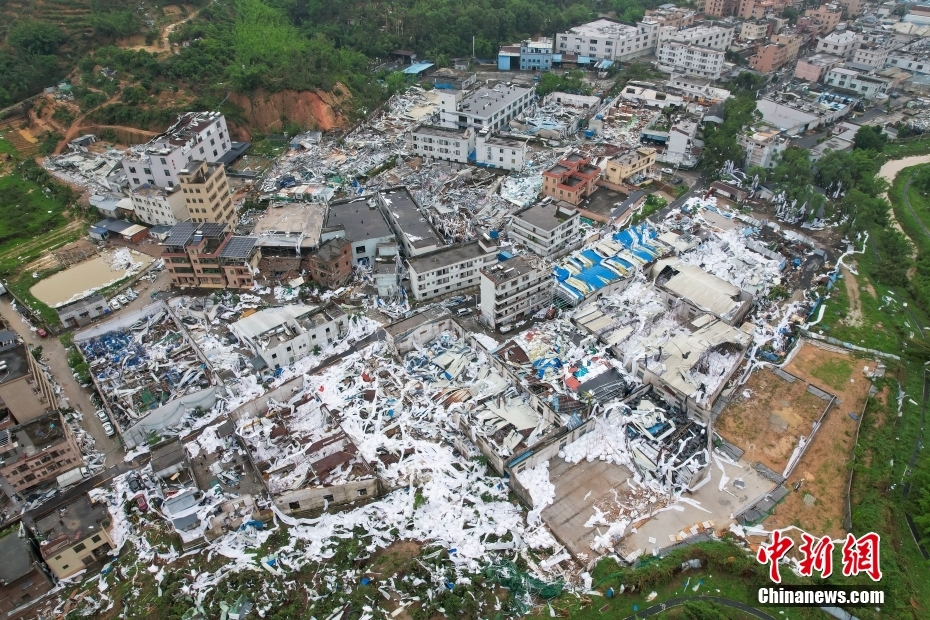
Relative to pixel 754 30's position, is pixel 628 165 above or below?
below

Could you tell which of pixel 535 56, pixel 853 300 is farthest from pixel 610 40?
pixel 853 300

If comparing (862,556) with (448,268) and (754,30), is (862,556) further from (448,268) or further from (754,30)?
(754,30)

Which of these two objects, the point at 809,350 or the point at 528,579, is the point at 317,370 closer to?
the point at 528,579

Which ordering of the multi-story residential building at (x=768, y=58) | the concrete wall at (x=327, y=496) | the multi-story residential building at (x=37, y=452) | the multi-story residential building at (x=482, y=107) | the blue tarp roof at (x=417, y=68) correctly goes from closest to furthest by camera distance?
1. the concrete wall at (x=327, y=496)
2. the multi-story residential building at (x=37, y=452)
3. the multi-story residential building at (x=482, y=107)
4. the multi-story residential building at (x=768, y=58)
5. the blue tarp roof at (x=417, y=68)

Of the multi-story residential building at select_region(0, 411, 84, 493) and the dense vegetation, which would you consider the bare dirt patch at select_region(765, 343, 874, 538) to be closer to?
the multi-story residential building at select_region(0, 411, 84, 493)

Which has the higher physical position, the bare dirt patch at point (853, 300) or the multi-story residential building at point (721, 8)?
the multi-story residential building at point (721, 8)

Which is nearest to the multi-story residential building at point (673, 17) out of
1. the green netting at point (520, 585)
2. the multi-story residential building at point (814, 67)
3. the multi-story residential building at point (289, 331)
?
the multi-story residential building at point (814, 67)

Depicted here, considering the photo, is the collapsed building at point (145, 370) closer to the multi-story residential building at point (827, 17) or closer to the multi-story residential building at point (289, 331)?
the multi-story residential building at point (289, 331)
